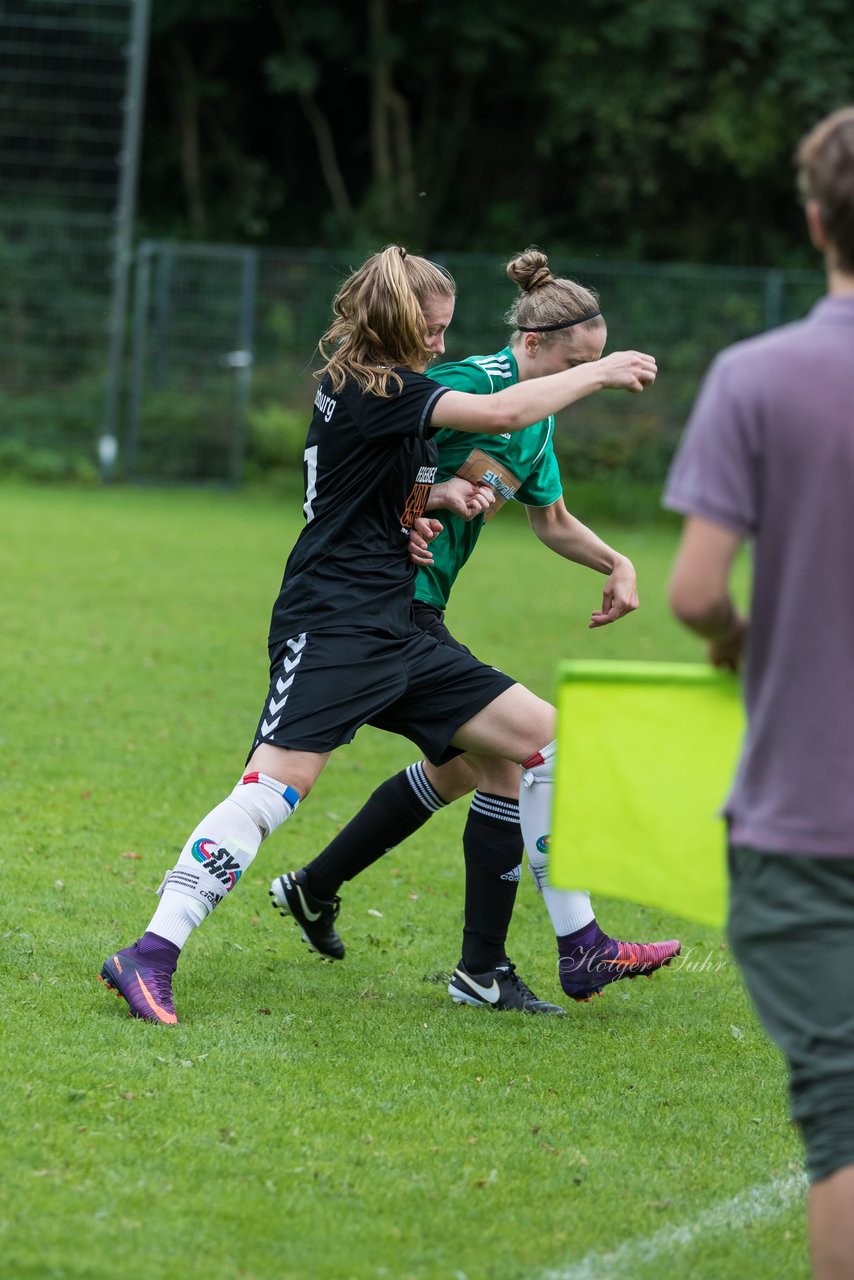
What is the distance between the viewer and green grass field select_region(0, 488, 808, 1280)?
337cm

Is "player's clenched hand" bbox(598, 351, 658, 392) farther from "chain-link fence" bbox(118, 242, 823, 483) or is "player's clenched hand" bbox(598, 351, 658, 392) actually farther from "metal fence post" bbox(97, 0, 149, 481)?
"metal fence post" bbox(97, 0, 149, 481)

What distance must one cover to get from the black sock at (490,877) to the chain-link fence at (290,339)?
17.0 metres

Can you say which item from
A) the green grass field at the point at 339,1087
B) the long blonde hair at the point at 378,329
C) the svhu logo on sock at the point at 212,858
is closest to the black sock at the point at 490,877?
the green grass field at the point at 339,1087

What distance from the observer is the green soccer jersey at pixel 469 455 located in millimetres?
4891

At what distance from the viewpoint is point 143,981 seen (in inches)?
179

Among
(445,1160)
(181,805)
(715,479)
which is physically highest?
(715,479)

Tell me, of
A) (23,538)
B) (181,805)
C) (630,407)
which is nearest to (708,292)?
(630,407)

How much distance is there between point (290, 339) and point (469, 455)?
58.6 feet

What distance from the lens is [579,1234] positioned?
11.4 feet

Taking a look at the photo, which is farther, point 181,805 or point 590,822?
point 181,805

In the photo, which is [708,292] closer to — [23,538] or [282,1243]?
[23,538]

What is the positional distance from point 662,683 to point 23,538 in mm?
13572

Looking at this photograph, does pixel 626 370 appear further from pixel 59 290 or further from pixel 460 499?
pixel 59 290

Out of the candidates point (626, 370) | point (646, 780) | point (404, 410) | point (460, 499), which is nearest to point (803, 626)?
point (646, 780)
